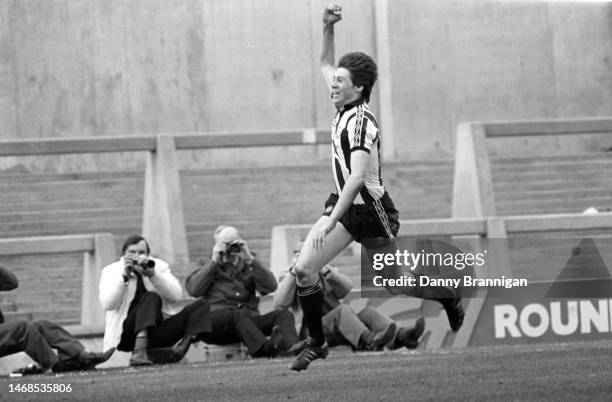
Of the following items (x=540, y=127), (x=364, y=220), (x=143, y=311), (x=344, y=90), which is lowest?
(x=143, y=311)

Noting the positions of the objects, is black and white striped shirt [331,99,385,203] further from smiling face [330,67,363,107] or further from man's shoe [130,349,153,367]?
man's shoe [130,349,153,367]

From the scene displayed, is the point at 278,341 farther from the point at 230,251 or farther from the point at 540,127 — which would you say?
the point at 540,127

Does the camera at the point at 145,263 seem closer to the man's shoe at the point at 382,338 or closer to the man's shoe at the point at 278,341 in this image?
the man's shoe at the point at 278,341

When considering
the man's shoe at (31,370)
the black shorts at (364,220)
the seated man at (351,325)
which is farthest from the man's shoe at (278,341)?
the black shorts at (364,220)

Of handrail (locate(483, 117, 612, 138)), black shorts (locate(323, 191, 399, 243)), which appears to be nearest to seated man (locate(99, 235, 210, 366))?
black shorts (locate(323, 191, 399, 243))

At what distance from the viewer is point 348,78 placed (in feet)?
31.1

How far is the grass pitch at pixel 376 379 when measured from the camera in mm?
8508

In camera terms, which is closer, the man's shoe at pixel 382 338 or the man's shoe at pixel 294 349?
the man's shoe at pixel 294 349

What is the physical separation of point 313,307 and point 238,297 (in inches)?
173

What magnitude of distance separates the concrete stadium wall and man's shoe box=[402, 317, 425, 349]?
10592 millimetres

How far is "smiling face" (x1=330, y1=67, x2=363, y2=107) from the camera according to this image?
9469 mm

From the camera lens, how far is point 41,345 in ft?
39.7

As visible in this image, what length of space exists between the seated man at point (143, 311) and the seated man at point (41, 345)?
60cm

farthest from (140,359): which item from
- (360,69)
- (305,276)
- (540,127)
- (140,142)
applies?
(540,127)
